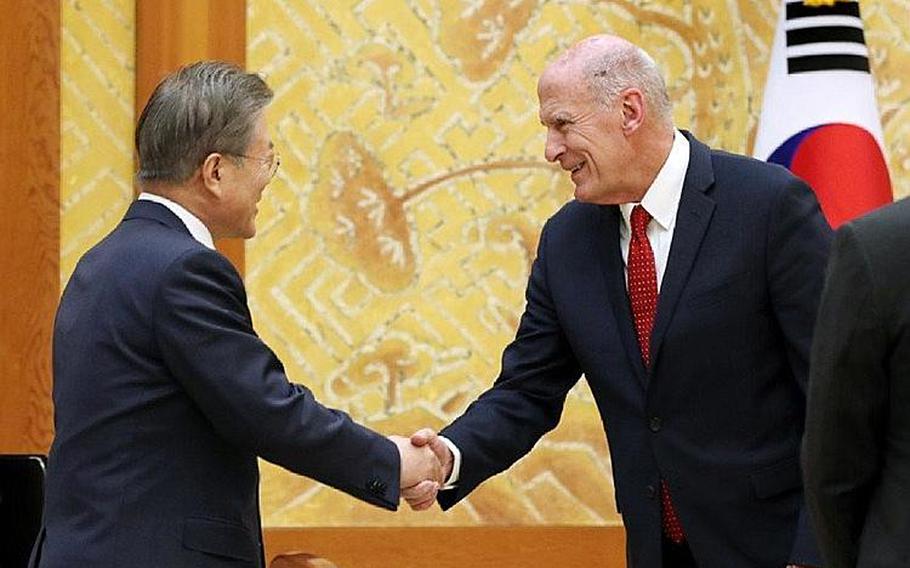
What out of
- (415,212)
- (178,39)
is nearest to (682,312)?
(415,212)

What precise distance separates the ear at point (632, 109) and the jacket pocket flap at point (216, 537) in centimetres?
104

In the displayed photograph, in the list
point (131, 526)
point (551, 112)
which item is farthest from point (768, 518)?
point (131, 526)

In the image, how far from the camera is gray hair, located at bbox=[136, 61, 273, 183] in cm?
281

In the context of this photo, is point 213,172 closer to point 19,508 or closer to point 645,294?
point 645,294

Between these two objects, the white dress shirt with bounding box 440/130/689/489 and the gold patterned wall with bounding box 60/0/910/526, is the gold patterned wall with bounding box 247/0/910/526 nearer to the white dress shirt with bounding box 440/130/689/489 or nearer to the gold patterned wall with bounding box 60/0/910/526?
the gold patterned wall with bounding box 60/0/910/526

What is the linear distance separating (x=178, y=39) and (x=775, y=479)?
7.82 feet

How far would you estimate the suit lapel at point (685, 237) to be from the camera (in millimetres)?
2967

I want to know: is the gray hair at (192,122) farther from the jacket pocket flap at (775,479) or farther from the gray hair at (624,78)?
the jacket pocket flap at (775,479)

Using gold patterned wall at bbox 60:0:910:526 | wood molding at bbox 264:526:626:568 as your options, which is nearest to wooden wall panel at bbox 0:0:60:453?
gold patterned wall at bbox 60:0:910:526

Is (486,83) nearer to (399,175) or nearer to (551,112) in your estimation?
(399,175)

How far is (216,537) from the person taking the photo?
263cm

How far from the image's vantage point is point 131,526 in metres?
2.61

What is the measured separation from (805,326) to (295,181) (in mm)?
2160

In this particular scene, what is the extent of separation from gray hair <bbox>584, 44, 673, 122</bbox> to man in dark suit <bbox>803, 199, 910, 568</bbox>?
43.5 inches
